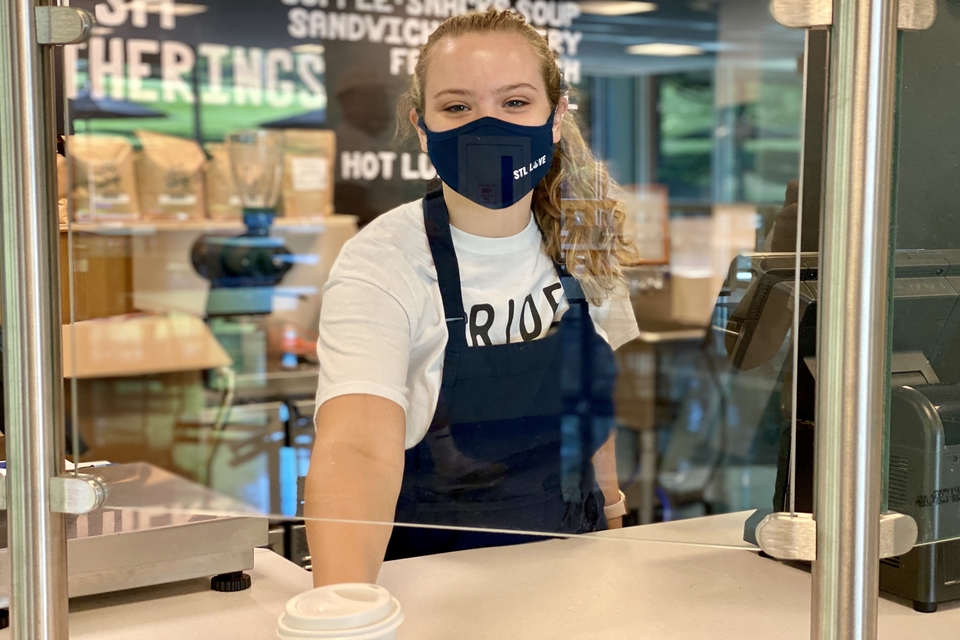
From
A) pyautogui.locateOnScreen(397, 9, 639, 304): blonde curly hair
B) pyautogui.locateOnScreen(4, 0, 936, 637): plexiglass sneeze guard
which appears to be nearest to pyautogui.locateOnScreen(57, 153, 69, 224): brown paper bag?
pyautogui.locateOnScreen(4, 0, 936, 637): plexiglass sneeze guard

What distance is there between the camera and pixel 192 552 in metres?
1.08

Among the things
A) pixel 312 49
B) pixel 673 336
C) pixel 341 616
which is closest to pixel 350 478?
pixel 341 616

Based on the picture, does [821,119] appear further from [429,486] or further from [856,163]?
[429,486]

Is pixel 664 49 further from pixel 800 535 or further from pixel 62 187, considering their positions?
pixel 62 187

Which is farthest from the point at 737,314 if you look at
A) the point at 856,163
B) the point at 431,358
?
the point at 431,358

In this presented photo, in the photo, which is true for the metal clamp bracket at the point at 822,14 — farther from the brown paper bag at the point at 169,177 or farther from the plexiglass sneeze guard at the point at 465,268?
the brown paper bag at the point at 169,177

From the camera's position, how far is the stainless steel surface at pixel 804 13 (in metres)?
0.77

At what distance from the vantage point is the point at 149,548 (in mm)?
1065

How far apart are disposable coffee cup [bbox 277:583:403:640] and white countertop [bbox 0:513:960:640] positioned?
9cm

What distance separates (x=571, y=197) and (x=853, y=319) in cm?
27

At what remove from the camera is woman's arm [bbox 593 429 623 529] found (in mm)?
955

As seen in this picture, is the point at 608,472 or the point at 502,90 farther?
the point at 608,472

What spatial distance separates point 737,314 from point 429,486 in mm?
346

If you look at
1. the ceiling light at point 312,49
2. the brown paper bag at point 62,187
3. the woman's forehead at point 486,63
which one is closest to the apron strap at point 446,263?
the woman's forehead at point 486,63
